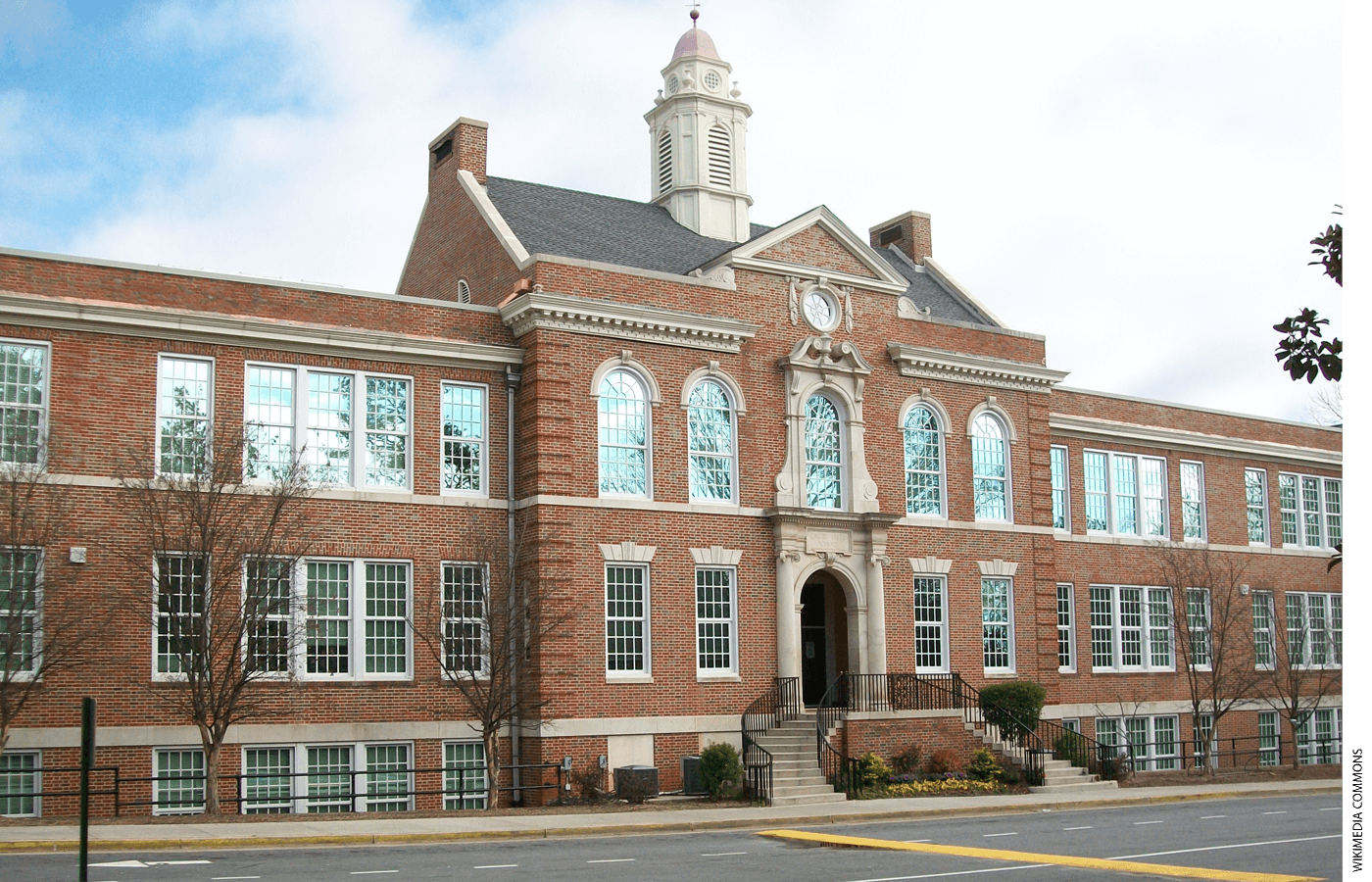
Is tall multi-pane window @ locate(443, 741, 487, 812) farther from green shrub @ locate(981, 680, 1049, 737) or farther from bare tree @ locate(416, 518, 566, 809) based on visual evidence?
green shrub @ locate(981, 680, 1049, 737)

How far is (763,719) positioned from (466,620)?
21.7 ft

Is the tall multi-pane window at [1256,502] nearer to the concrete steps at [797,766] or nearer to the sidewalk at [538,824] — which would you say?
the sidewalk at [538,824]

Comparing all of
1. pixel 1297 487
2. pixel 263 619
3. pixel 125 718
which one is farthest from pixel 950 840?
pixel 1297 487

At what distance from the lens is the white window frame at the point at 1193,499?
39.4 metres

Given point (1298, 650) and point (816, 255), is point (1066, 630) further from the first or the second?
point (816, 255)

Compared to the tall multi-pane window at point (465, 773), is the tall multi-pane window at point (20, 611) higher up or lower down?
higher up

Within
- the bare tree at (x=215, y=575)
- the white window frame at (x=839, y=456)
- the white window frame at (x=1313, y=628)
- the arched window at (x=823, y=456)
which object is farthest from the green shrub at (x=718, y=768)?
the white window frame at (x=1313, y=628)

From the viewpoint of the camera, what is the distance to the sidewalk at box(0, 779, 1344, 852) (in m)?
18.2

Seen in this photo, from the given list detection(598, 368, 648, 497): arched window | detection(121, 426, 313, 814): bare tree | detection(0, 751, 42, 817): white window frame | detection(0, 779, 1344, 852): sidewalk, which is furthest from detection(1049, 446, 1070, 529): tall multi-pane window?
detection(0, 751, 42, 817): white window frame

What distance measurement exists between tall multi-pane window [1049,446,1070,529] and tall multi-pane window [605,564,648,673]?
13417 millimetres

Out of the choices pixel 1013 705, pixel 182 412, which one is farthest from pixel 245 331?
pixel 1013 705

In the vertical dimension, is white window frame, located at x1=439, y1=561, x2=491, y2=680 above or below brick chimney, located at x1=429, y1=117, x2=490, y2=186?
below

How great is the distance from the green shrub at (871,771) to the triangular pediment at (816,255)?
415 inches

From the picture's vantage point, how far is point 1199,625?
3766 cm
